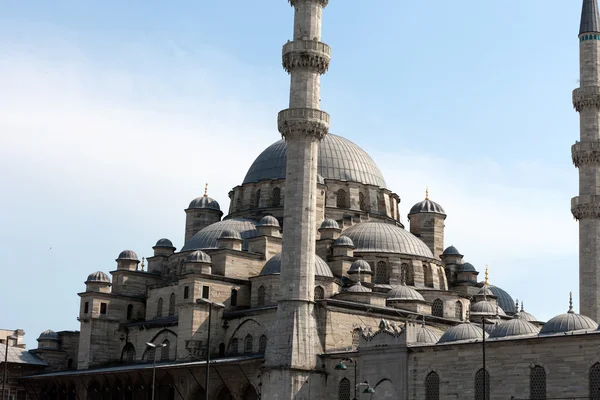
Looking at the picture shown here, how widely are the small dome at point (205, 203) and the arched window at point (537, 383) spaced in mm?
27916

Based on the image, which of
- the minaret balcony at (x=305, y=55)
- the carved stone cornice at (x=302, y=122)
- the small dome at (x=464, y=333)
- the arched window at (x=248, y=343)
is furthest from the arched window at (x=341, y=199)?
the small dome at (x=464, y=333)

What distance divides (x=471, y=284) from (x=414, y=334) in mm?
17511

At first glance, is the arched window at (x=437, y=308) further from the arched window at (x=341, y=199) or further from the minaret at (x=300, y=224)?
A: the minaret at (x=300, y=224)

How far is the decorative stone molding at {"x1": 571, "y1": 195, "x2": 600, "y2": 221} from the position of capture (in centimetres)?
4253

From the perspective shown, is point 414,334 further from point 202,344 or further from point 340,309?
point 202,344

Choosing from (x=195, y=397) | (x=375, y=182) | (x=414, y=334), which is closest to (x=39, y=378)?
(x=195, y=397)

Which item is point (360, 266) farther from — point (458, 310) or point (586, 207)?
point (586, 207)

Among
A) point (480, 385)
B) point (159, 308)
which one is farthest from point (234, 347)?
point (480, 385)

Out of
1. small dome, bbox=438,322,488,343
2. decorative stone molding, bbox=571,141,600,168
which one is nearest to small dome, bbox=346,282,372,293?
small dome, bbox=438,322,488,343

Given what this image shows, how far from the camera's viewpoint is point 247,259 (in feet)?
163

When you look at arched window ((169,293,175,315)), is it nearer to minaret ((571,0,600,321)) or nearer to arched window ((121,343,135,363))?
arched window ((121,343,135,363))

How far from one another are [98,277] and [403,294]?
16440 mm

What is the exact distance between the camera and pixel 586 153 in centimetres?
4316

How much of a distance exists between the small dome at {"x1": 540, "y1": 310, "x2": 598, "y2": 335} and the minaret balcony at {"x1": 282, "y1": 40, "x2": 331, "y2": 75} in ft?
46.5
